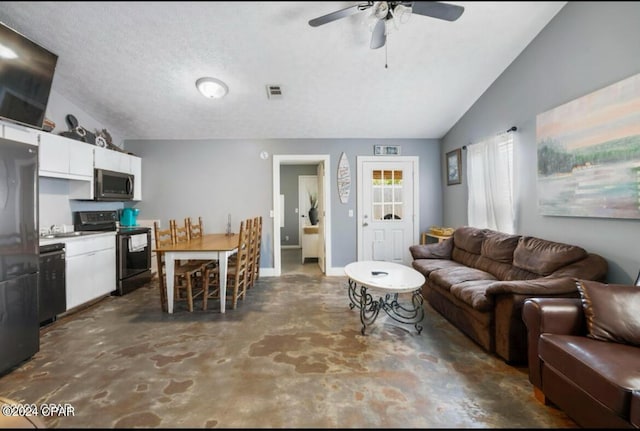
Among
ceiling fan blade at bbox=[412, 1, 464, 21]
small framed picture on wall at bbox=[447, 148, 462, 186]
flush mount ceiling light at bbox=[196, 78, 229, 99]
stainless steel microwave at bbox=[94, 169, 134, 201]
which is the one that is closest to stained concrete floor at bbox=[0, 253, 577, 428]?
ceiling fan blade at bbox=[412, 1, 464, 21]

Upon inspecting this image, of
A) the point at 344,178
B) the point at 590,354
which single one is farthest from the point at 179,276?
the point at 590,354

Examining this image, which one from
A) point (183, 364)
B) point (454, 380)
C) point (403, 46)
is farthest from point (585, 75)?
point (183, 364)

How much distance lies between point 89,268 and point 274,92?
10.0 feet

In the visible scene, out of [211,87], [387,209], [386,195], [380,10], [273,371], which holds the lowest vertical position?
[273,371]

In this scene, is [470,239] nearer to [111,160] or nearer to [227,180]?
[227,180]

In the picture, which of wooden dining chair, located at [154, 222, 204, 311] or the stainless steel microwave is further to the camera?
the stainless steel microwave

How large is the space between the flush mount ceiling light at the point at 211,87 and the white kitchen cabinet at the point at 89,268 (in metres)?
2.17

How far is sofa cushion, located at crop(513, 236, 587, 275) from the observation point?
2.08 m


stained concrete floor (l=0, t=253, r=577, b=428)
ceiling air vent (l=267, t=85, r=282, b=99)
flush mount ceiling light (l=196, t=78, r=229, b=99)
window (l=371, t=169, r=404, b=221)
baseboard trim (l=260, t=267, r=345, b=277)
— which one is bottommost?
stained concrete floor (l=0, t=253, r=577, b=428)

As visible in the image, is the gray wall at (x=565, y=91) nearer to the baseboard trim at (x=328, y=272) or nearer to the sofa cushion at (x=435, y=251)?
the sofa cushion at (x=435, y=251)

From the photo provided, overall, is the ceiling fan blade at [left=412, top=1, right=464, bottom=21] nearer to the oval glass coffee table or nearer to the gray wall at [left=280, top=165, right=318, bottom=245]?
the oval glass coffee table

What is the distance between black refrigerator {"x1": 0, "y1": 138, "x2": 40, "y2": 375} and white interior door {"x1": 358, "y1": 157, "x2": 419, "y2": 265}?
3796 millimetres

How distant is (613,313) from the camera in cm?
145

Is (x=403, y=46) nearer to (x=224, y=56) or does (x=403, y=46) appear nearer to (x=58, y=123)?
(x=224, y=56)
